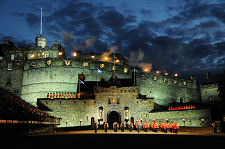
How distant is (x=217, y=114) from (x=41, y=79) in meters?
28.9

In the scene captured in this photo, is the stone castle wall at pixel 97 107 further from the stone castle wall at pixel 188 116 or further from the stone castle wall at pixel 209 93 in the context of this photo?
the stone castle wall at pixel 209 93

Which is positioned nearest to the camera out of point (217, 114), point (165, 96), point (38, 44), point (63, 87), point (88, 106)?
point (217, 114)

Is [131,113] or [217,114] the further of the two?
[131,113]

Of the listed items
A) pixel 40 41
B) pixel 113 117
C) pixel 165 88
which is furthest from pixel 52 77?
pixel 165 88

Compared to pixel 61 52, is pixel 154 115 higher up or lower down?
lower down

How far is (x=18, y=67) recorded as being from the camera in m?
54.5

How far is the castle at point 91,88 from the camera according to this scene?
140 ft

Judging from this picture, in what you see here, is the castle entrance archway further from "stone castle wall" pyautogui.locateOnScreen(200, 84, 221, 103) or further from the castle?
"stone castle wall" pyautogui.locateOnScreen(200, 84, 221, 103)

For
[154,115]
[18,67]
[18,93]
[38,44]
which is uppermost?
[38,44]

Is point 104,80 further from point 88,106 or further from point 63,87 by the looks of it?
point 88,106

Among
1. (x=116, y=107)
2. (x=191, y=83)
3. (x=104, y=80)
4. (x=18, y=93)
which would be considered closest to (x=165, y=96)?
(x=191, y=83)

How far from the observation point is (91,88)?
47.4m
